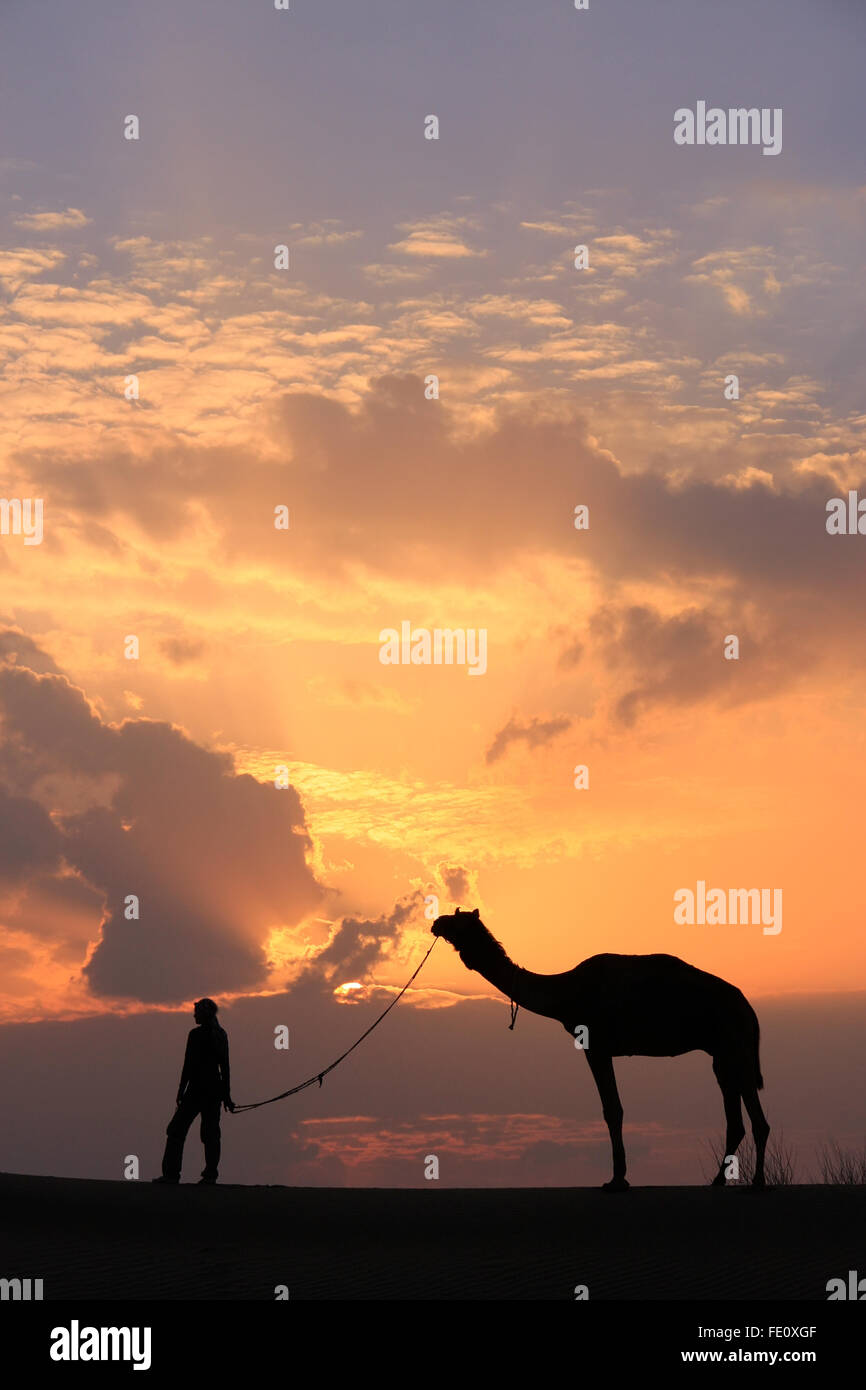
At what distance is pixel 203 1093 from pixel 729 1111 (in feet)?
25.6

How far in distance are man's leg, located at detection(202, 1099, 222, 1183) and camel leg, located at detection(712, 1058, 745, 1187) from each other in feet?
24.3

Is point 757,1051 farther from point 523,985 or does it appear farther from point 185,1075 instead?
point 185,1075

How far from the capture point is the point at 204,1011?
2319 centimetres

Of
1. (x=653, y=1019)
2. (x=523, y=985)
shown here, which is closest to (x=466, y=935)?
(x=523, y=985)

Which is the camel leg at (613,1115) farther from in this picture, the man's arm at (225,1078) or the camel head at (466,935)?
the man's arm at (225,1078)

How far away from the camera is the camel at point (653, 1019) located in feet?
72.0

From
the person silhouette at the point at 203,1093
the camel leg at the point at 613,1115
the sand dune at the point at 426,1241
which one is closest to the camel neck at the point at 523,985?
the camel leg at the point at 613,1115

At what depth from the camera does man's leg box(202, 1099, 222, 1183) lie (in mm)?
23234

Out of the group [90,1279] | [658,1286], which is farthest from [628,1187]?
[90,1279]

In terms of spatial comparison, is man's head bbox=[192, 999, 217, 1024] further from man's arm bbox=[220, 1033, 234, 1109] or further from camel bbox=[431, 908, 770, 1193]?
camel bbox=[431, 908, 770, 1193]

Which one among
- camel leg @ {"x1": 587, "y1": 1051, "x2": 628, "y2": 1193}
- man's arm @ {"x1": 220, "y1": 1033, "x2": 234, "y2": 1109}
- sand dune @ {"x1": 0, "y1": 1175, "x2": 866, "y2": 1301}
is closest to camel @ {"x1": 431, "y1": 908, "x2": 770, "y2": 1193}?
camel leg @ {"x1": 587, "y1": 1051, "x2": 628, "y2": 1193}
